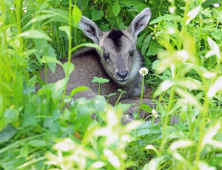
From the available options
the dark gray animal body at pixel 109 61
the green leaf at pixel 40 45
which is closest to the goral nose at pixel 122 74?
the dark gray animal body at pixel 109 61

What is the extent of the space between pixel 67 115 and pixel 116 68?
2.87m

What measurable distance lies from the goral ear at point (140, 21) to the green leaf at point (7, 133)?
381 cm

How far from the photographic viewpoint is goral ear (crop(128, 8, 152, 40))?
542 centimetres

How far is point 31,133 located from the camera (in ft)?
7.84

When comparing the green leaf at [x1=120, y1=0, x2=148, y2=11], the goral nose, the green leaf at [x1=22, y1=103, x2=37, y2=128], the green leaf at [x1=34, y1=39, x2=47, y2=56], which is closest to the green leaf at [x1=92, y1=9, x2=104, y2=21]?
the green leaf at [x1=120, y1=0, x2=148, y2=11]

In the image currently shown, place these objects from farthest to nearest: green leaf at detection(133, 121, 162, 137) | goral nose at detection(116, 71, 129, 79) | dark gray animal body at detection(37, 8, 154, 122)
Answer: dark gray animal body at detection(37, 8, 154, 122) < goral nose at detection(116, 71, 129, 79) < green leaf at detection(133, 121, 162, 137)

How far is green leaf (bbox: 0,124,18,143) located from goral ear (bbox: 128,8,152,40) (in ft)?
12.5

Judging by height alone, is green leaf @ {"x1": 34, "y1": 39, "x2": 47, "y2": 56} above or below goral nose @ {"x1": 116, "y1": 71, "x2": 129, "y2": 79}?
above

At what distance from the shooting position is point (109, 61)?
17.5 ft

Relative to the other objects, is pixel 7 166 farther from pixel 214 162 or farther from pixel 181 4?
pixel 181 4

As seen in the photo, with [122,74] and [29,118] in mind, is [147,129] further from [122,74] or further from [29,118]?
[122,74]

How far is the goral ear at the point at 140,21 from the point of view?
17.8ft

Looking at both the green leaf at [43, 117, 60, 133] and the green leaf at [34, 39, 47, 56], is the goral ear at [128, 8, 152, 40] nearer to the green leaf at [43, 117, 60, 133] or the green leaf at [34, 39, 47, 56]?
the green leaf at [34, 39, 47, 56]

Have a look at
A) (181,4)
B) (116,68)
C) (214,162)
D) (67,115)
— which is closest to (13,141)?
(67,115)
